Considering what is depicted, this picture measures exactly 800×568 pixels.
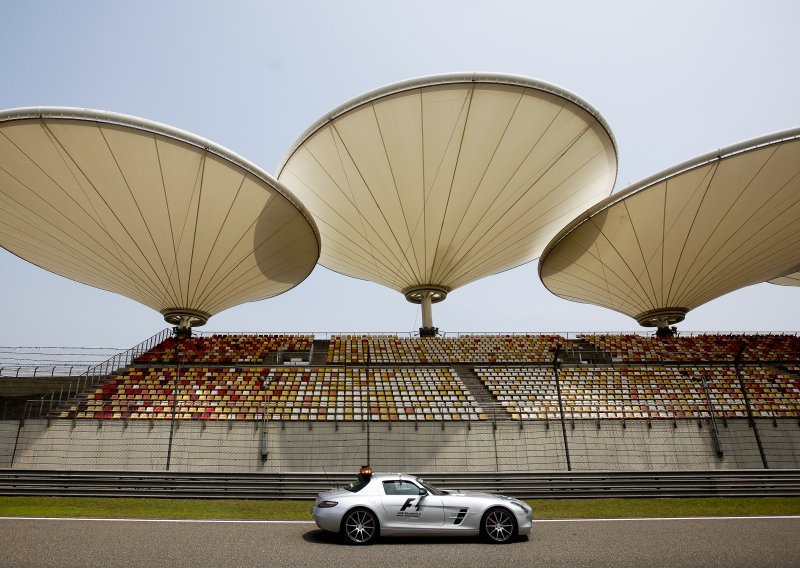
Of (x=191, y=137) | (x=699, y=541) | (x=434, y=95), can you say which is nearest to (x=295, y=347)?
(x=191, y=137)

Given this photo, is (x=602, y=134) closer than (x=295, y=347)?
Yes

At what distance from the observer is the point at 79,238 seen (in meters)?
20.9

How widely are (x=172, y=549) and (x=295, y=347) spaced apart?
2078cm

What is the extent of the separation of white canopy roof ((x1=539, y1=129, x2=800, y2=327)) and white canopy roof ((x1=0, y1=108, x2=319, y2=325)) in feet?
48.3

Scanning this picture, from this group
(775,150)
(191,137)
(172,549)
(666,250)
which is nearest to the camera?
(172,549)

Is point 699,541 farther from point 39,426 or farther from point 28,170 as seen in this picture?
point 28,170

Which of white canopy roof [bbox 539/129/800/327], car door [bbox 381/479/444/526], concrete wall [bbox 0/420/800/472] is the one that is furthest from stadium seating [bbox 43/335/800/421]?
car door [bbox 381/479/444/526]

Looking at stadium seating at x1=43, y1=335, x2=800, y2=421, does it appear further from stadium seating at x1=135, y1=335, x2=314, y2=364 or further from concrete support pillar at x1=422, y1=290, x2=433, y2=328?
concrete support pillar at x1=422, y1=290, x2=433, y2=328

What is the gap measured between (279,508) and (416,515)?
4380mm

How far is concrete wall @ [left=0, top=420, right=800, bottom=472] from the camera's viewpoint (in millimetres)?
14477

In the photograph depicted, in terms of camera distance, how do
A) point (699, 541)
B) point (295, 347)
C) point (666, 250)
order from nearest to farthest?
point (699, 541), point (666, 250), point (295, 347)

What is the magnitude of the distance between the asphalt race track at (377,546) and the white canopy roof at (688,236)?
15.6 meters

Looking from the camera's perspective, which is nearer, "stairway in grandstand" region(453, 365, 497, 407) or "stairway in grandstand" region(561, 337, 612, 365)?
"stairway in grandstand" region(453, 365, 497, 407)

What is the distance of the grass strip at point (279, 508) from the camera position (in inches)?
353
